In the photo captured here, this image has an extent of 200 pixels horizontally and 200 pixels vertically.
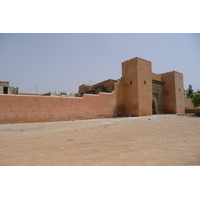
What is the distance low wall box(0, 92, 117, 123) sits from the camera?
10367mm

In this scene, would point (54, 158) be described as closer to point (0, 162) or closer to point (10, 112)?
point (0, 162)

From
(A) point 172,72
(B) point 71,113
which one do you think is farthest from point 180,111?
(B) point 71,113

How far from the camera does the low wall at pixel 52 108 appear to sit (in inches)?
408

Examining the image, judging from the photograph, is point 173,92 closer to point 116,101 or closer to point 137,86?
point 137,86

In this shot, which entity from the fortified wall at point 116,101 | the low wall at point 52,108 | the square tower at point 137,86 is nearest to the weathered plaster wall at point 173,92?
the fortified wall at point 116,101

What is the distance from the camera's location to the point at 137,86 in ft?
51.9

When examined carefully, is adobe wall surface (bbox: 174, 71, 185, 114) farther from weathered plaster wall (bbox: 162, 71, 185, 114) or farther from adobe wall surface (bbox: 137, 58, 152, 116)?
adobe wall surface (bbox: 137, 58, 152, 116)

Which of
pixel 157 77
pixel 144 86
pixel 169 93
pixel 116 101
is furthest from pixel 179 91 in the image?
pixel 116 101

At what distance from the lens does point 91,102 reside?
14312 millimetres

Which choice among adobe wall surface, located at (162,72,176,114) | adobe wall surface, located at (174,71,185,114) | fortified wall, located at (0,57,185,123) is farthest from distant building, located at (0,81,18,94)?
adobe wall surface, located at (174,71,185,114)

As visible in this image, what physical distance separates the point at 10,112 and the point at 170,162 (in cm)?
1123

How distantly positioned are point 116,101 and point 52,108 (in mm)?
7561

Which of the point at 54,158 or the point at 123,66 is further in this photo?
the point at 123,66

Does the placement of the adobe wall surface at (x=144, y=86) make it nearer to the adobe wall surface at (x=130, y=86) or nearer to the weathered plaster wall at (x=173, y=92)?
the adobe wall surface at (x=130, y=86)
